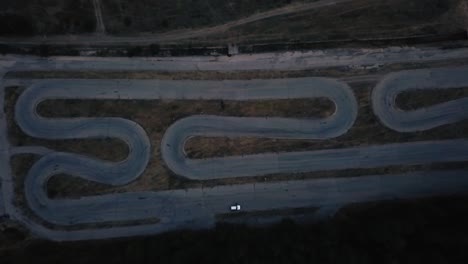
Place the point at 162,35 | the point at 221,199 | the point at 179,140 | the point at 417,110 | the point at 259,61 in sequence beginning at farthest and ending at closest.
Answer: the point at 162,35 < the point at 259,61 < the point at 417,110 < the point at 221,199 < the point at 179,140

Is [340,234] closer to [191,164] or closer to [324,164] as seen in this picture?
[324,164]

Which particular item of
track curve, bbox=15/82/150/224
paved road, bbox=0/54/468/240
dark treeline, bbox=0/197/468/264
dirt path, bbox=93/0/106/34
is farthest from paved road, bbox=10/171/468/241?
dirt path, bbox=93/0/106/34

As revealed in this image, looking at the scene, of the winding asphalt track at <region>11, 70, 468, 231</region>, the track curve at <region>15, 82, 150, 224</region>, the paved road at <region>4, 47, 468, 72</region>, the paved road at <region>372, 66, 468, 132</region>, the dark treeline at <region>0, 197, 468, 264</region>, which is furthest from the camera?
the paved road at <region>372, 66, 468, 132</region>

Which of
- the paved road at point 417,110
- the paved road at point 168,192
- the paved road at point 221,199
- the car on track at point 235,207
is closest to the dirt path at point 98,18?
the paved road at point 168,192

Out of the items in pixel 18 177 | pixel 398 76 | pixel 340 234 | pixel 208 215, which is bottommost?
pixel 340 234

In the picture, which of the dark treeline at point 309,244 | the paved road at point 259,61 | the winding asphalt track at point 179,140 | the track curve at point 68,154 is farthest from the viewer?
the paved road at point 259,61

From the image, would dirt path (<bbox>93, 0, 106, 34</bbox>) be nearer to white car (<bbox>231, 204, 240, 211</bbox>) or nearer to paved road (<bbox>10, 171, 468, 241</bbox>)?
paved road (<bbox>10, 171, 468, 241</bbox>)

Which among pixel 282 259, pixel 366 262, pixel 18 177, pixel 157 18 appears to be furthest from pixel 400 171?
pixel 18 177

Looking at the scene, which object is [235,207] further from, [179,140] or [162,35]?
[162,35]

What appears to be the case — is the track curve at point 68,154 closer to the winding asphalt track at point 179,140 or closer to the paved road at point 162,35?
the winding asphalt track at point 179,140

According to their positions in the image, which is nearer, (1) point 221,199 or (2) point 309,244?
(2) point 309,244

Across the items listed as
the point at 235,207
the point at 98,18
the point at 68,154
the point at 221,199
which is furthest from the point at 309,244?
the point at 98,18
